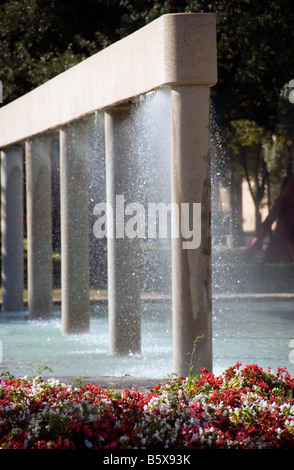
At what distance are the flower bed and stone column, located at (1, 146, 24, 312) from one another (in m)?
10.1

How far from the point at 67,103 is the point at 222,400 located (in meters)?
6.95

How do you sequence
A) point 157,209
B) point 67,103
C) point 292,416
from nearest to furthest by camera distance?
point 292,416, point 67,103, point 157,209

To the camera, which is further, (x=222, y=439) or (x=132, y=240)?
(x=132, y=240)

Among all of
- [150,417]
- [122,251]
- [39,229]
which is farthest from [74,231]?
[150,417]

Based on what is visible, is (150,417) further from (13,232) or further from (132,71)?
(13,232)

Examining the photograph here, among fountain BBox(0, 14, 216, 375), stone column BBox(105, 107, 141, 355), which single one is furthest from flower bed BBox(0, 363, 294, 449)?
stone column BBox(105, 107, 141, 355)

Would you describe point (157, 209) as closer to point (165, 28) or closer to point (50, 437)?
point (165, 28)

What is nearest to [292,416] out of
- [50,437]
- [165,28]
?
[50,437]

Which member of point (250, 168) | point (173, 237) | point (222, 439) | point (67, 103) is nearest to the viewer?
point (222, 439)

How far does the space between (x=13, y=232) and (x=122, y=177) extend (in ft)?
19.7

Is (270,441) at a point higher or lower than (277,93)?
lower

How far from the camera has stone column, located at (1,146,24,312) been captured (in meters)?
15.7

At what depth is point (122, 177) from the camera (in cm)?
1020

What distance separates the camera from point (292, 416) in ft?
16.6
